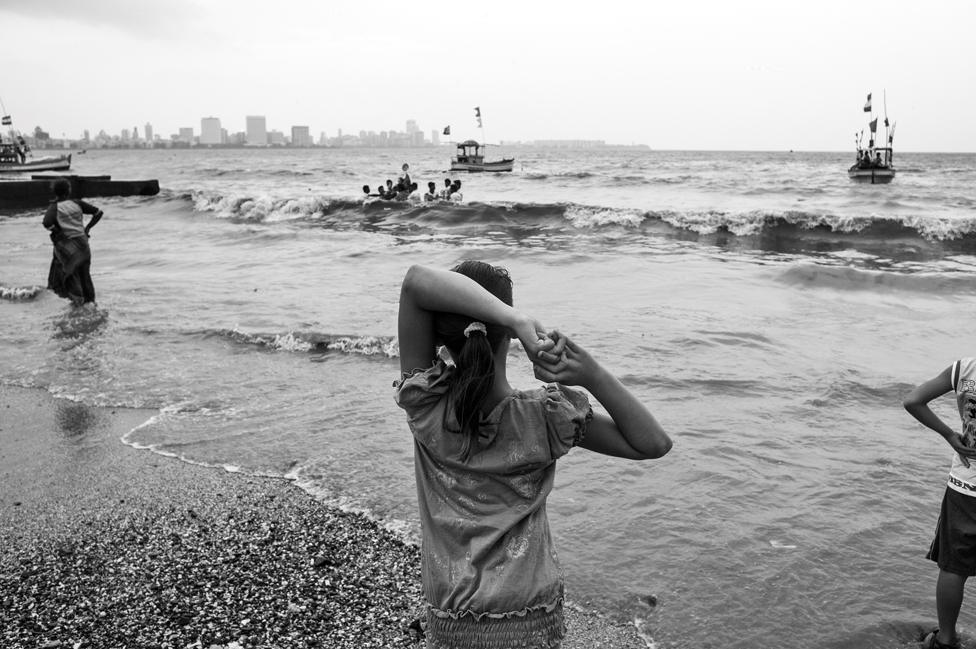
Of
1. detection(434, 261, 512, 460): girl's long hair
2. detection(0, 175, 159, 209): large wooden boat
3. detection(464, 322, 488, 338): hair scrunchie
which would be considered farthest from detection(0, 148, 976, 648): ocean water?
detection(0, 175, 159, 209): large wooden boat

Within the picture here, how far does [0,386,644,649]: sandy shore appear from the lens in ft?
11.1

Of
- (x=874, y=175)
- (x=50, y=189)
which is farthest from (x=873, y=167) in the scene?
(x=50, y=189)

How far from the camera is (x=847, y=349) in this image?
8633mm

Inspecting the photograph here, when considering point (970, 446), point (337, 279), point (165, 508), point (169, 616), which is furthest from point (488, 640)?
point (337, 279)

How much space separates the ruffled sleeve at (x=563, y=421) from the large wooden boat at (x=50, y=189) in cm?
2861

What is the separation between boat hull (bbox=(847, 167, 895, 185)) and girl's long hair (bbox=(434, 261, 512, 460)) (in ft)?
147

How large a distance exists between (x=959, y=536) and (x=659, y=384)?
13.0 feet

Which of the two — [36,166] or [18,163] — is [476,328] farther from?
[18,163]

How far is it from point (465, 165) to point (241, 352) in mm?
46560

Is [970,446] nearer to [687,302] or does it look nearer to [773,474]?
[773,474]

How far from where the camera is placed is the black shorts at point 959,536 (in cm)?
334

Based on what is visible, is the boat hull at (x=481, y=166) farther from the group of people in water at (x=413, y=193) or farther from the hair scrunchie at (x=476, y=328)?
the hair scrunchie at (x=476, y=328)

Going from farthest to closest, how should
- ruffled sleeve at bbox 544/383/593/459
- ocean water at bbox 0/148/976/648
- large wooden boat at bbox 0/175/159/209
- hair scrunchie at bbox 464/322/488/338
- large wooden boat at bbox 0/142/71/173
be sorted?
1. large wooden boat at bbox 0/142/71/173
2. large wooden boat at bbox 0/175/159/209
3. ocean water at bbox 0/148/976/648
4. ruffled sleeve at bbox 544/383/593/459
5. hair scrunchie at bbox 464/322/488/338

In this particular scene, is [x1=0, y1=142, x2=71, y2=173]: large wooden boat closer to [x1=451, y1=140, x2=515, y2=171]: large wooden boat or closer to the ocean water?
[x1=451, y1=140, x2=515, y2=171]: large wooden boat
